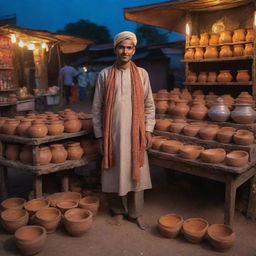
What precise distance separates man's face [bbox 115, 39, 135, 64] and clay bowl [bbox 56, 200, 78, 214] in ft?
5.66

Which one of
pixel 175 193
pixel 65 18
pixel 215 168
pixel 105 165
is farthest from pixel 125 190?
pixel 65 18

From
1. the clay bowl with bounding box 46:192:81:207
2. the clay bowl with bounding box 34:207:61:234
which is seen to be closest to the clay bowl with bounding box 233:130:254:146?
the clay bowl with bounding box 46:192:81:207

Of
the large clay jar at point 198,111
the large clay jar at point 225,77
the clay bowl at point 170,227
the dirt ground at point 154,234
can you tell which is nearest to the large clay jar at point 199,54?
the large clay jar at point 225,77

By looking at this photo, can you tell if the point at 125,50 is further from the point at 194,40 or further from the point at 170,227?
the point at 194,40

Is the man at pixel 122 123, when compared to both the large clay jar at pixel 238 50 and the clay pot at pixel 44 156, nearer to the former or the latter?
the clay pot at pixel 44 156

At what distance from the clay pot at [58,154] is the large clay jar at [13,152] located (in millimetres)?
462

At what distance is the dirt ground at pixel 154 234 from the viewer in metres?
3.05

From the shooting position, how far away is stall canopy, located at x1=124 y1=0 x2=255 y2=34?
5.24 meters

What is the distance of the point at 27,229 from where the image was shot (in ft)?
10.1

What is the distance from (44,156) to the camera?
3664 millimetres

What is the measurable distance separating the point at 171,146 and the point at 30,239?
6.01 ft

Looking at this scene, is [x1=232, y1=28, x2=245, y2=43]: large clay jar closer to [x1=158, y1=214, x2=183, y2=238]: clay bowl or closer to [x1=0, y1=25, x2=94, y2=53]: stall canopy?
[x1=158, y1=214, x2=183, y2=238]: clay bowl

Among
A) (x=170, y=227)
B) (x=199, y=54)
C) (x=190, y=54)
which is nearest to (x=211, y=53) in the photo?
(x=199, y=54)

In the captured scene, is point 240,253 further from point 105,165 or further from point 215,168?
point 105,165
